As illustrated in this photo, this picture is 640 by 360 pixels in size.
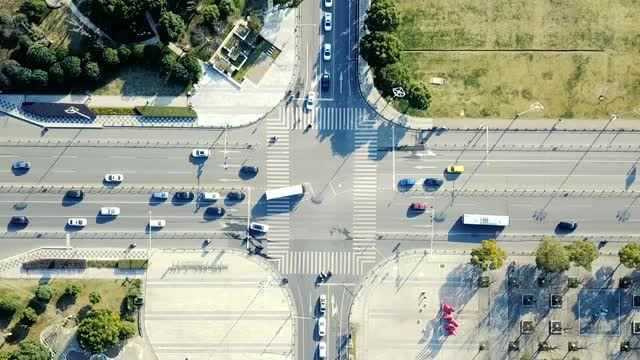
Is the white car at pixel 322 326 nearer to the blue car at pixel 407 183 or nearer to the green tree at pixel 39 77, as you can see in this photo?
the blue car at pixel 407 183

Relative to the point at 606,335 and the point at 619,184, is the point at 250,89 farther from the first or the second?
the point at 606,335

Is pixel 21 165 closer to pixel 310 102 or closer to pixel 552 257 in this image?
pixel 310 102

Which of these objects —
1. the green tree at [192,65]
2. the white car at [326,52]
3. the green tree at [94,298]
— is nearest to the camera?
the green tree at [192,65]

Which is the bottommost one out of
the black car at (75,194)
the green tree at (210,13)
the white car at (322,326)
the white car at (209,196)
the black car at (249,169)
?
the white car at (322,326)

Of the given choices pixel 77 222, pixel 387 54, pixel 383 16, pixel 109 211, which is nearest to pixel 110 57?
pixel 109 211

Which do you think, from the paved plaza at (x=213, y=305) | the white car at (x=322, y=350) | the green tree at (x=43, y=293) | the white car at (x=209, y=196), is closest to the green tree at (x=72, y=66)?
the white car at (x=209, y=196)

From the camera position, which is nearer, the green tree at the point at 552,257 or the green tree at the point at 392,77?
the green tree at the point at 552,257

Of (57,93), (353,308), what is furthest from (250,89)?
(353,308)

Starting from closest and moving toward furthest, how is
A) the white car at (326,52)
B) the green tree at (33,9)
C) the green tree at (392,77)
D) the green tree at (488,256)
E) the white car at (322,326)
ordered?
1. the green tree at (392,77)
2. the green tree at (488,256)
3. the green tree at (33,9)
4. the white car at (322,326)
5. the white car at (326,52)
